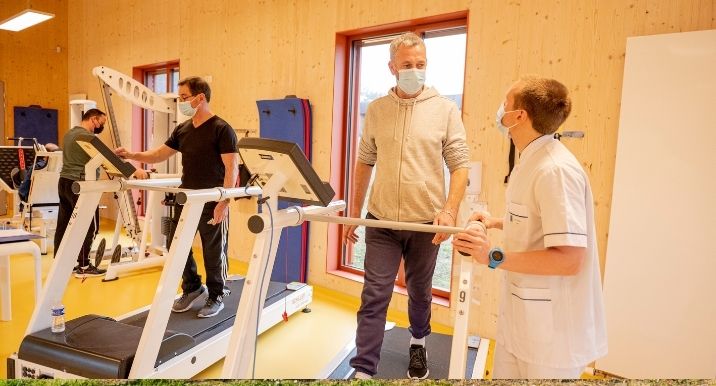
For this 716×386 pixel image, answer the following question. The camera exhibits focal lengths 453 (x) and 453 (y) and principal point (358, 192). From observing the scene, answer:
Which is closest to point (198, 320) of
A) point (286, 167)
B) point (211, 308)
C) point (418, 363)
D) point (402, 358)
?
point (211, 308)

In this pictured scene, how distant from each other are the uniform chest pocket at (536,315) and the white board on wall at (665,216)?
5.25 feet

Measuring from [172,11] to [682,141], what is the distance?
6078 millimetres

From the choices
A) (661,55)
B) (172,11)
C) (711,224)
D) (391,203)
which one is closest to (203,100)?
(391,203)

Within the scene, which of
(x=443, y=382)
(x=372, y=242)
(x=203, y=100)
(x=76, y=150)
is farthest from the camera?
(x=76, y=150)

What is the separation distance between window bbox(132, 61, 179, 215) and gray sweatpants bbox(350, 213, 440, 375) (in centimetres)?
548

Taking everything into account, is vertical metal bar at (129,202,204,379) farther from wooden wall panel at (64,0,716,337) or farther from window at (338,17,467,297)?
window at (338,17,467,297)

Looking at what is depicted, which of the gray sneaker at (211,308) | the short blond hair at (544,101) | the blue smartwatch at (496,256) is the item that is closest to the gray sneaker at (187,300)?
the gray sneaker at (211,308)

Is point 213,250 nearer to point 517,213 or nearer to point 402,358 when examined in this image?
point 402,358

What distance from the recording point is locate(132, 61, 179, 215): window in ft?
22.4

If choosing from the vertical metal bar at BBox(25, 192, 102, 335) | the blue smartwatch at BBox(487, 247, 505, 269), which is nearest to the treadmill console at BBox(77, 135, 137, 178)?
the vertical metal bar at BBox(25, 192, 102, 335)

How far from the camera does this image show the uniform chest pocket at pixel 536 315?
4.89ft

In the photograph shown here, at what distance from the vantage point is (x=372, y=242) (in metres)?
2.40

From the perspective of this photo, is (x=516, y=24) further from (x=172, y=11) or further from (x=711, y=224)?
(x=172, y=11)

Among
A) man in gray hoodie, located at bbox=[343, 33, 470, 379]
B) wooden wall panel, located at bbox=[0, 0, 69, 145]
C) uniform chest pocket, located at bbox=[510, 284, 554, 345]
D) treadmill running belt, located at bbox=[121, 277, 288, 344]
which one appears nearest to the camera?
uniform chest pocket, located at bbox=[510, 284, 554, 345]
